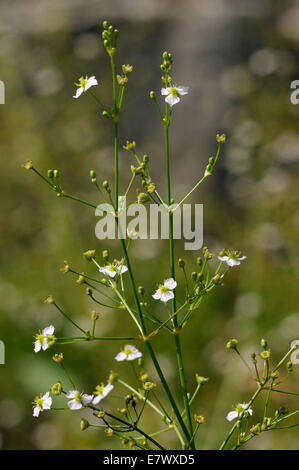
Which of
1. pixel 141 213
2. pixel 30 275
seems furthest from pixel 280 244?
pixel 30 275

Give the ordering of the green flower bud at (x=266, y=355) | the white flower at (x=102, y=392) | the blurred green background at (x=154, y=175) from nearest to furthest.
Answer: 1. the white flower at (x=102, y=392)
2. the green flower bud at (x=266, y=355)
3. the blurred green background at (x=154, y=175)

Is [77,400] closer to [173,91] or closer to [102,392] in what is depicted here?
[102,392]

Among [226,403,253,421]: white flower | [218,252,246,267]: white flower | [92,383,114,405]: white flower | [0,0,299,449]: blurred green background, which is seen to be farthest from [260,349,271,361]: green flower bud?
[0,0,299,449]: blurred green background

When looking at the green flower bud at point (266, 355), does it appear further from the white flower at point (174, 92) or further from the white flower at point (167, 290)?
the white flower at point (174, 92)

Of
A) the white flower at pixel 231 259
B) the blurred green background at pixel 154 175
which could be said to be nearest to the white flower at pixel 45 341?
the white flower at pixel 231 259

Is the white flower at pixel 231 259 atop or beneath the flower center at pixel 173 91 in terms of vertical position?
beneath

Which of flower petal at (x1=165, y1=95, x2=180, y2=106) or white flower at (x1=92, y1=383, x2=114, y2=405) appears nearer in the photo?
white flower at (x1=92, y1=383, x2=114, y2=405)

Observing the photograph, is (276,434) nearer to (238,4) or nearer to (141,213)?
(141,213)

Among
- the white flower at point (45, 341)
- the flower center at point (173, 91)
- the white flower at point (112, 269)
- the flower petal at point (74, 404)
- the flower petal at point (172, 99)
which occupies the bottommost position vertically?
the flower petal at point (74, 404)

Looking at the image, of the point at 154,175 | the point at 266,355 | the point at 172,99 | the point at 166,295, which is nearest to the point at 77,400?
the point at 166,295

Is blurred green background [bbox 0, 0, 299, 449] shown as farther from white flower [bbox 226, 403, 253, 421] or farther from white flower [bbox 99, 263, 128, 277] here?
white flower [bbox 99, 263, 128, 277]
